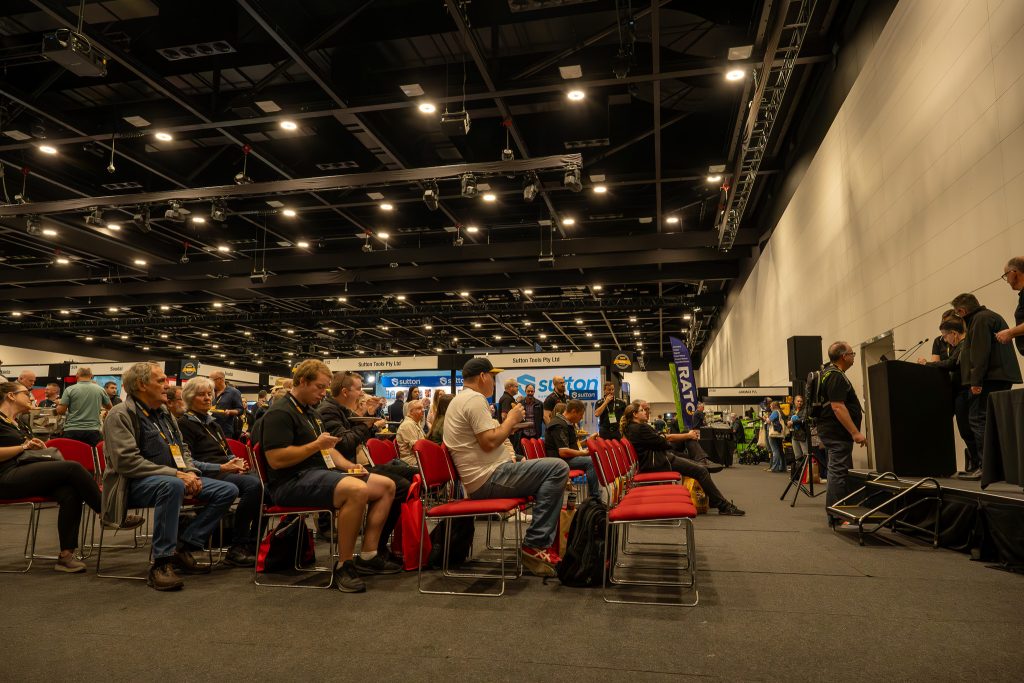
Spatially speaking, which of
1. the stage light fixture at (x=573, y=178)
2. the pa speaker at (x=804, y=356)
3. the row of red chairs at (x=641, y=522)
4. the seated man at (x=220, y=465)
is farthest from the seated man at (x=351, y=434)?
the pa speaker at (x=804, y=356)

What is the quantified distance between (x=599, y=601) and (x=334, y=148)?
28.2ft

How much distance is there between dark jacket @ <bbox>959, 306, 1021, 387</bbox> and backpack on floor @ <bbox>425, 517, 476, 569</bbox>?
368 cm

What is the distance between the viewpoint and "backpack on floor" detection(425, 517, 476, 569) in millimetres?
4004

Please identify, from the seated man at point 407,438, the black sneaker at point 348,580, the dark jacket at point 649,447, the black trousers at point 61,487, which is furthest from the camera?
the dark jacket at point 649,447

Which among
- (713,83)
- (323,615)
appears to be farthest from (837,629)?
(713,83)

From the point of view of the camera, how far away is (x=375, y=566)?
3.79 meters

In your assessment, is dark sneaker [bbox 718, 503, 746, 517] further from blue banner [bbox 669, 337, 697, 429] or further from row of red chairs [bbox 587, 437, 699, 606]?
blue banner [bbox 669, 337, 697, 429]

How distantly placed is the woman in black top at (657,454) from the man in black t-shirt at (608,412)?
5.06 ft

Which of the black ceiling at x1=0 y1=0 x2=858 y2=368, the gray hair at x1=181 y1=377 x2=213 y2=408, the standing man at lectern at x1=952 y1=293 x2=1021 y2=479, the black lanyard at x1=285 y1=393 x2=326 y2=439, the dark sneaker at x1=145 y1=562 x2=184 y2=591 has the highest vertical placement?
the black ceiling at x1=0 y1=0 x2=858 y2=368

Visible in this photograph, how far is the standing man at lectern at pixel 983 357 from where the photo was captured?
446 cm

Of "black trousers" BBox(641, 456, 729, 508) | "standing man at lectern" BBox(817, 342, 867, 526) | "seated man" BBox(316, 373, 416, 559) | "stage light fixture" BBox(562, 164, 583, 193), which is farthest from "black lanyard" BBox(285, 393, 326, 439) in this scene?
"stage light fixture" BBox(562, 164, 583, 193)

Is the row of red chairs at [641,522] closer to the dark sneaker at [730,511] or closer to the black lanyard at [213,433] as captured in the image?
the dark sneaker at [730,511]

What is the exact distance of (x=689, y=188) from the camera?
39.3 ft

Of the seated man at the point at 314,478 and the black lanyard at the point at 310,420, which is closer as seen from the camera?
the seated man at the point at 314,478
